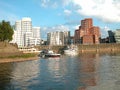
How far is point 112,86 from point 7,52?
9000cm

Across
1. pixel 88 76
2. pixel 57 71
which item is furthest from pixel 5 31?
pixel 88 76

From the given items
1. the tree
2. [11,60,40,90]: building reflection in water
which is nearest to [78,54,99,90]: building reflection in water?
[11,60,40,90]: building reflection in water

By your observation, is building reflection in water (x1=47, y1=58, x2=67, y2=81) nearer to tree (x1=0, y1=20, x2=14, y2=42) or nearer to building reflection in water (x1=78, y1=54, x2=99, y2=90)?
building reflection in water (x1=78, y1=54, x2=99, y2=90)

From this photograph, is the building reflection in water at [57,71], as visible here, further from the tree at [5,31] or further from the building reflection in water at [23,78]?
the tree at [5,31]

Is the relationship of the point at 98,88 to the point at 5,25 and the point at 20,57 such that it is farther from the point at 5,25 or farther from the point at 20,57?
the point at 5,25

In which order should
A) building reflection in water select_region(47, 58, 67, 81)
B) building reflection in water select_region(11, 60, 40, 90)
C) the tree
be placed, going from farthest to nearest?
the tree, building reflection in water select_region(47, 58, 67, 81), building reflection in water select_region(11, 60, 40, 90)

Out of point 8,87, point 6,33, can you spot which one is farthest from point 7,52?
point 8,87

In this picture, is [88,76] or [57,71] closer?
[88,76]

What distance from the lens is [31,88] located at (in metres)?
47.9

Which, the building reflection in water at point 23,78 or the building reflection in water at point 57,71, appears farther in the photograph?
the building reflection in water at point 57,71

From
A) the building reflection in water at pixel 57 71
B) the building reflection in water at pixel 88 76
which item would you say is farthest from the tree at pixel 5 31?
the building reflection in water at pixel 88 76

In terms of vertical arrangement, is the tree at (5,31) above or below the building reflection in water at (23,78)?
above

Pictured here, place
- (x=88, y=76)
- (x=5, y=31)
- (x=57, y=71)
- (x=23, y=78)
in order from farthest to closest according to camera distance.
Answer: (x=5, y=31) → (x=57, y=71) → (x=88, y=76) → (x=23, y=78)

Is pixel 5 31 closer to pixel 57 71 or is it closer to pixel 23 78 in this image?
pixel 57 71
